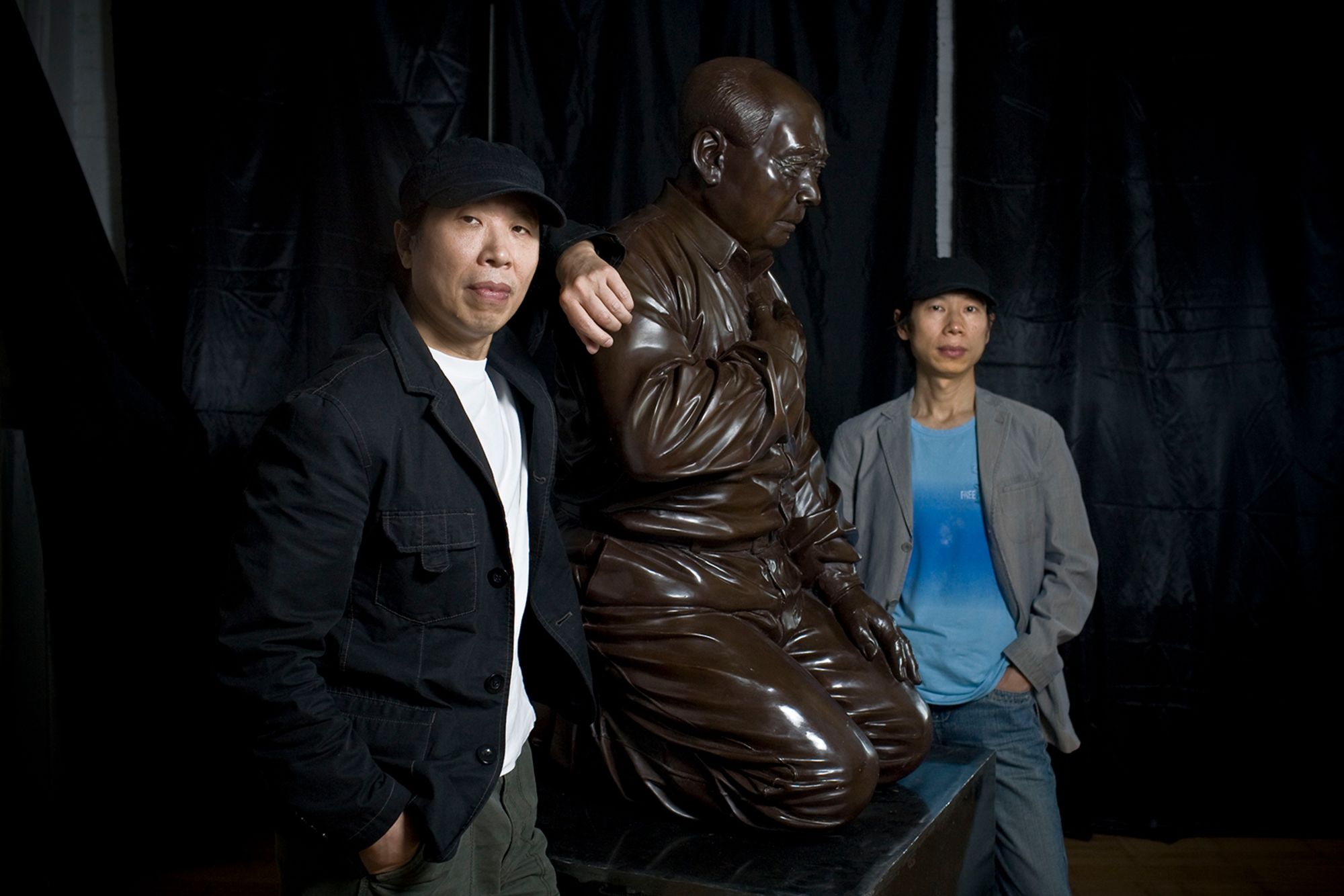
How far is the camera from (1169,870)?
125 inches

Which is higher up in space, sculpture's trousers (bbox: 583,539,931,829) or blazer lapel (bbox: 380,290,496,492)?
blazer lapel (bbox: 380,290,496,492)

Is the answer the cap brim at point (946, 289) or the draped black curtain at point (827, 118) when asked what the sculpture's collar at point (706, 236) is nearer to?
the cap brim at point (946, 289)

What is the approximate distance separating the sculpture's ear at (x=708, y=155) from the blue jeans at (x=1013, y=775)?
4.42 ft

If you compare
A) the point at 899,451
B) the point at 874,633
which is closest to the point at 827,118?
the point at 899,451

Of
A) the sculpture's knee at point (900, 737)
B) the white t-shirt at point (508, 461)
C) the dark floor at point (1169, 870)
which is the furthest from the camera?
the dark floor at point (1169, 870)

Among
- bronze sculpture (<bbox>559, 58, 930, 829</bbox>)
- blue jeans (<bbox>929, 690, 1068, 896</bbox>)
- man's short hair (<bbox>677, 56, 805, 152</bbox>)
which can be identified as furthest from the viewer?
blue jeans (<bbox>929, 690, 1068, 896</bbox>)

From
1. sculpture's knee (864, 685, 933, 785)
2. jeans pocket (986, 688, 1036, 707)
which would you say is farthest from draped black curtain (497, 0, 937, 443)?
sculpture's knee (864, 685, 933, 785)

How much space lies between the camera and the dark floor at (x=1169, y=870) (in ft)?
9.89

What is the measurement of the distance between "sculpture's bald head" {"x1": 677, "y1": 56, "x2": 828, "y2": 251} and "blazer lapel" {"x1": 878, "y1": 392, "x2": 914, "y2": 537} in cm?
78

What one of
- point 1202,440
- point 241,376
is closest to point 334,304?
point 241,376

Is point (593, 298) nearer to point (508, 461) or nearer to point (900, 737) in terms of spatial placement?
point (508, 461)

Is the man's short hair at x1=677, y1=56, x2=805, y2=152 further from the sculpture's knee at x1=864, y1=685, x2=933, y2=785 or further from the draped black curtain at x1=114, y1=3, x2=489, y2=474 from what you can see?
the draped black curtain at x1=114, y1=3, x2=489, y2=474

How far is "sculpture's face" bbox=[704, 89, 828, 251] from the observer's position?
78.3 inches

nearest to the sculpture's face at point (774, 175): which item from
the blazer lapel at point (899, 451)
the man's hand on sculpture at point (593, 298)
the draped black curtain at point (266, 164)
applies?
the man's hand on sculpture at point (593, 298)
